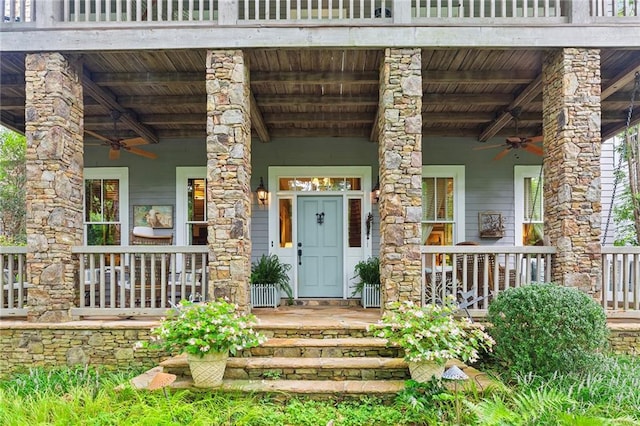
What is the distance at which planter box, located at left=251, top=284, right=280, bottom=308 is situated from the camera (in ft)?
19.0

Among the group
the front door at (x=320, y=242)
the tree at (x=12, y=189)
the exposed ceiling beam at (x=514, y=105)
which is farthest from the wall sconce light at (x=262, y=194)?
the tree at (x=12, y=189)

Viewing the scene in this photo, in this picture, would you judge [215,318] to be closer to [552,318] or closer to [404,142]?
[404,142]

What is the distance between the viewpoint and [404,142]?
4.00 meters

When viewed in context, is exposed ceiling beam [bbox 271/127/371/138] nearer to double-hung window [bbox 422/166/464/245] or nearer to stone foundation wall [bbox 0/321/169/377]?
double-hung window [bbox 422/166/464/245]

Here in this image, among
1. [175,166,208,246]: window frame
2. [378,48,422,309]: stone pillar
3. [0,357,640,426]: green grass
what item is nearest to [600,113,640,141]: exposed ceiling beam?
[378,48,422,309]: stone pillar

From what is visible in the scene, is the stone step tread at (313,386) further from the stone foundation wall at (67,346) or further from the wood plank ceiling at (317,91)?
the wood plank ceiling at (317,91)

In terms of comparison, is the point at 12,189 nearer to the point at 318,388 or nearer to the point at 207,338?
the point at 207,338

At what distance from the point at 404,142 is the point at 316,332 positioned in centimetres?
225

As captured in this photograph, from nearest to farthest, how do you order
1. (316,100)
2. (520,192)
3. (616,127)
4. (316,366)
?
(316,366) → (316,100) → (616,127) → (520,192)

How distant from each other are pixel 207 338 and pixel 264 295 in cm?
271

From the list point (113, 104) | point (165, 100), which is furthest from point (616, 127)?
point (113, 104)

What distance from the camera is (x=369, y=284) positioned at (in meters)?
5.87

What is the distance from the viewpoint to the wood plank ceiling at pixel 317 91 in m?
4.39

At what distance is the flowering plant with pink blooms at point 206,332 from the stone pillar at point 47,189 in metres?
1.65
